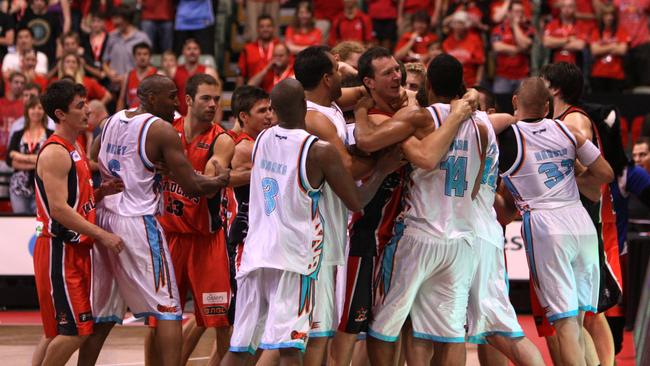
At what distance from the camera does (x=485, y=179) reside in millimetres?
6922

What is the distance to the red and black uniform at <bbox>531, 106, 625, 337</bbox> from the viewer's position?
7.34 m

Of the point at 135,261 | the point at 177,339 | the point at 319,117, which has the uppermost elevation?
the point at 319,117

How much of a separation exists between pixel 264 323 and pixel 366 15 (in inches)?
407

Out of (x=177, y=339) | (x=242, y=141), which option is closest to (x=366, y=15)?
(x=242, y=141)

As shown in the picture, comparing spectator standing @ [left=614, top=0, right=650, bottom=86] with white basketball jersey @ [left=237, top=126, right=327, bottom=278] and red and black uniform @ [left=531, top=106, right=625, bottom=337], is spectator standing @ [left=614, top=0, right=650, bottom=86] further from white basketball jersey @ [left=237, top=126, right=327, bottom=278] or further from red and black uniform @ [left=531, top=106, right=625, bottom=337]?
white basketball jersey @ [left=237, top=126, right=327, bottom=278]

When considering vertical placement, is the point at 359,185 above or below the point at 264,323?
above

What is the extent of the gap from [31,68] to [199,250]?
8.40m

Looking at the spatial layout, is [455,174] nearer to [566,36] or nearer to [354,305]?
[354,305]

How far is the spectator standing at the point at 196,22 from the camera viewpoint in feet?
53.4

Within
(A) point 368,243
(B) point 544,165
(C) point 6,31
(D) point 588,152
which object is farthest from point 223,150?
(C) point 6,31

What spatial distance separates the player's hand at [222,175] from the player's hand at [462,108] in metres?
1.69

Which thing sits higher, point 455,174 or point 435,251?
point 455,174

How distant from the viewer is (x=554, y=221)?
722cm

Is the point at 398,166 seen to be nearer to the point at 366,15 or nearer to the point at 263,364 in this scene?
the point at 263,364
